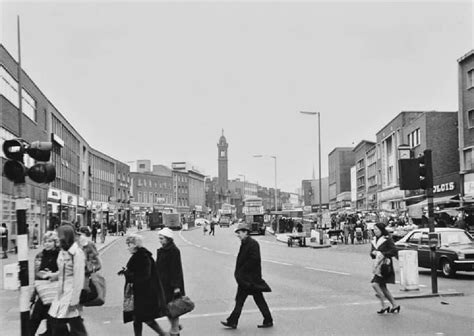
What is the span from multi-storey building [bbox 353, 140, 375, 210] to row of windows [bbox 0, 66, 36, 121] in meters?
58.2

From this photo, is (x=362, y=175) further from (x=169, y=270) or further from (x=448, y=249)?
(x=169, y=270)

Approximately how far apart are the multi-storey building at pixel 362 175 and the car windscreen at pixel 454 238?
72105 mm

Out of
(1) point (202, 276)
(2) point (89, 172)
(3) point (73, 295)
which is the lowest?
(1) point (202, 276)

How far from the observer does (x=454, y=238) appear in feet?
63.4

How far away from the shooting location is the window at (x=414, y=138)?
62200mm

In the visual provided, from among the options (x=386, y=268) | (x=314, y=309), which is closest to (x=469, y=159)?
(x=386, y=268)

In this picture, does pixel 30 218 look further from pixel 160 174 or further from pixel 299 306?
pixel 160 174

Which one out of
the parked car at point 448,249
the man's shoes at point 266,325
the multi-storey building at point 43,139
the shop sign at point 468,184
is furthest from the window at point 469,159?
the man's shoes at point 266,325

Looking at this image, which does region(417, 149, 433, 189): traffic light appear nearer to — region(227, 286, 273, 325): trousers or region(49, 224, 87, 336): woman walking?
region(227, 286, 273, 325): trousers

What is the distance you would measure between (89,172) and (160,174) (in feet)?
253

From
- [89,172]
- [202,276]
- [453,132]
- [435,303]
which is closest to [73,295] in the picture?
[435,303]

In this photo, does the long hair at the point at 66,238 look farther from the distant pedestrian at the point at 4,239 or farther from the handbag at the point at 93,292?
the distant pedestrian at the point at 4,239

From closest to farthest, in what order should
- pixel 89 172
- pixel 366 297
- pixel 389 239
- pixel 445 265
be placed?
pixel 389 239 → pixel 366 297 → pixel 445 265 → pixel 89 172

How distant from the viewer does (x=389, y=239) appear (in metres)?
11.9
